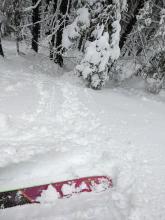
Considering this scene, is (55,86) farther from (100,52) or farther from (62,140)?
(62,140)

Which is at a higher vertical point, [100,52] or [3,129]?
[100,52]

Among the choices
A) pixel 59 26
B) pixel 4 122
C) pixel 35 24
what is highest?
pixel 59 26

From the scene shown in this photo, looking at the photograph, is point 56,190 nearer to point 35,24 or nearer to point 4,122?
point 4,122

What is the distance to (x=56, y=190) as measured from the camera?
496 cm

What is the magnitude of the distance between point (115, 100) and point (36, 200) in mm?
5558

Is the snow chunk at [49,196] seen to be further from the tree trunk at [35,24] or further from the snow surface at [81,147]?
the tree trunk at [35,24]

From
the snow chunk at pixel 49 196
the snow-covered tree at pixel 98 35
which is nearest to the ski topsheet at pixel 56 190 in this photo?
the snow chunk at pixel 49 196

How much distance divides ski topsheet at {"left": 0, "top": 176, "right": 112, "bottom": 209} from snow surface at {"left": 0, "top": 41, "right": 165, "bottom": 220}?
0.09m

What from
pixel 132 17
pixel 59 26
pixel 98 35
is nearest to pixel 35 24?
pixel 59 26

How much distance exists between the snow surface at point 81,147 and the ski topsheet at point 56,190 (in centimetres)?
9

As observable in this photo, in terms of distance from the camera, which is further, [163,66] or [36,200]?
[163,66]

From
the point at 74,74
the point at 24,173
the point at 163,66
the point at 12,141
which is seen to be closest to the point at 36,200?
the point at 24,173

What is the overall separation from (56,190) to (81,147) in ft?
4.90

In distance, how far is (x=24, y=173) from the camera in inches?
207
